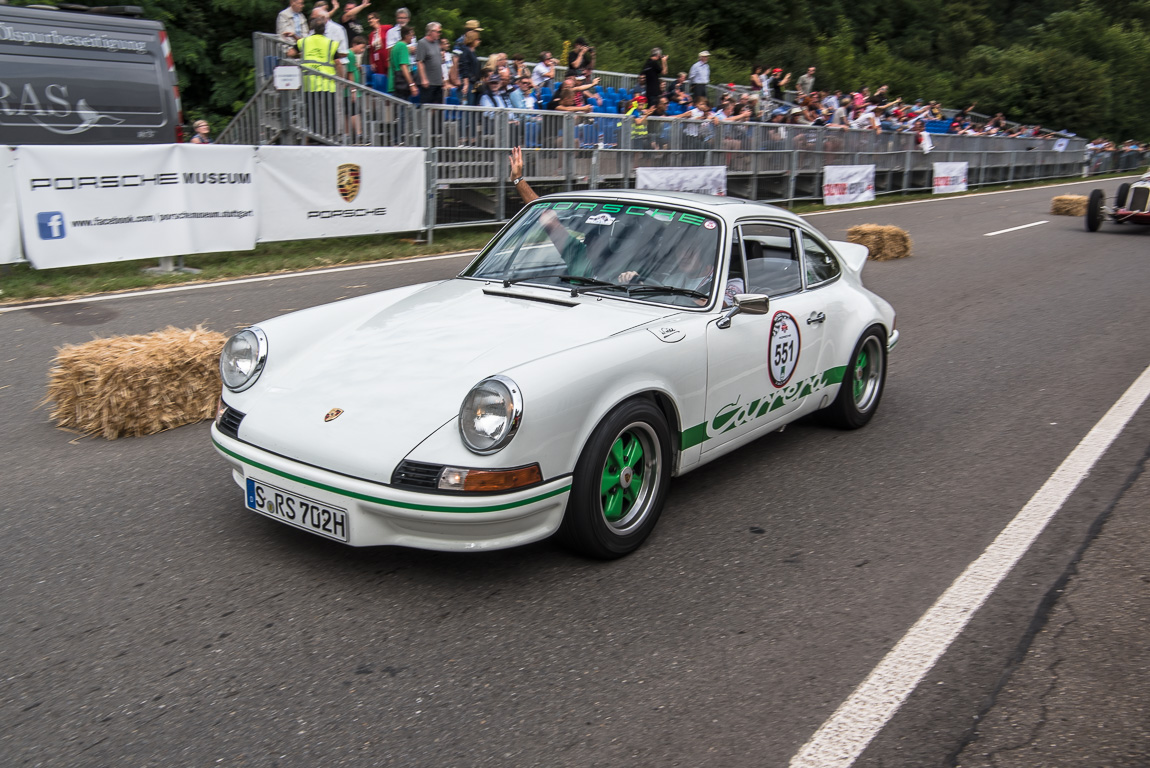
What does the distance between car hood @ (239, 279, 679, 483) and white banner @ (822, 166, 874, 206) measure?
62.2 ft

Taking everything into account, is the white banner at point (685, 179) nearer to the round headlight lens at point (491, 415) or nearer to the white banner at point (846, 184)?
the white banner at point (846, 184)

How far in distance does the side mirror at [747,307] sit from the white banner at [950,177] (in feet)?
85.2

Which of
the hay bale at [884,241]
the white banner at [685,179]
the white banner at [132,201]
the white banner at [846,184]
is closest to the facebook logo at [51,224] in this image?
the white banner at [132,201]

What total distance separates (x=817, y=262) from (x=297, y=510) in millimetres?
3264

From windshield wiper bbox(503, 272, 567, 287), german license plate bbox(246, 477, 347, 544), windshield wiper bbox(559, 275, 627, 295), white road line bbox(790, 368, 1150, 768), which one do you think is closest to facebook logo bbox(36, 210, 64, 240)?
windshield wiper bbox(503, 272, 567, 287)

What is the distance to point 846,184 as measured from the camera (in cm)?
2277

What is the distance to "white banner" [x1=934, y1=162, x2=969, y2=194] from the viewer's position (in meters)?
28.0

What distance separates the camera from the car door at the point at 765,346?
172 inches

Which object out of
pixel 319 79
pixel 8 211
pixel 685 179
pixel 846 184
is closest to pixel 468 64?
pixel 319 79

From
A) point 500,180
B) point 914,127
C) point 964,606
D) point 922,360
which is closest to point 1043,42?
point 914,127

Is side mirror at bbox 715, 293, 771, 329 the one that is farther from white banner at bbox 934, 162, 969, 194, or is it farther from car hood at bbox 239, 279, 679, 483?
white banner at bbox 934, 162, 969, 194

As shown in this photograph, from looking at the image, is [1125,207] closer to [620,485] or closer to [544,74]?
[544,74]

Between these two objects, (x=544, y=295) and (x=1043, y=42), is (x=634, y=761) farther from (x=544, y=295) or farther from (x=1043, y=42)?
(x=1043, y=42)

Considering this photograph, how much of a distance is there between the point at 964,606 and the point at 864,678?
711mm
